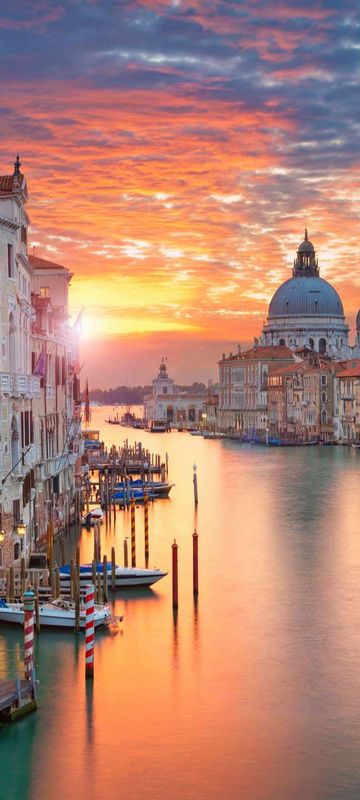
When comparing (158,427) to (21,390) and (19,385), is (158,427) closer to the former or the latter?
(21,390)

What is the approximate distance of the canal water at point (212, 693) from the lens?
13.5 metres

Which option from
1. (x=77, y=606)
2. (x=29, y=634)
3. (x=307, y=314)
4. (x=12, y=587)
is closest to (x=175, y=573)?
(x=77, y=606)

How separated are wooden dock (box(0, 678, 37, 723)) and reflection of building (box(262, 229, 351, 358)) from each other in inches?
4435

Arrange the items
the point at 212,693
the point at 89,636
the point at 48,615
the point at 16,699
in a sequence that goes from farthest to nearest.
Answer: the point at 48,615 → the point at 212,693 → the point at 89,636 → the point at 16,699

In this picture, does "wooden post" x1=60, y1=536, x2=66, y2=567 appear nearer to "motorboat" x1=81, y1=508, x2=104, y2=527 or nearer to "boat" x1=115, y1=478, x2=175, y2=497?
"motorboat" x1=81, y1=508, x2=104, y2=527

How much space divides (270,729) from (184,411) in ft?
449

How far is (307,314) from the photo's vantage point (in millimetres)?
128500

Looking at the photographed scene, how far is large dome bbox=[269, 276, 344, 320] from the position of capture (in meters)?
129

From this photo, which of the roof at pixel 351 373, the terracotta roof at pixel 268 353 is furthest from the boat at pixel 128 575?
the terracotta roof at pixel 268 353

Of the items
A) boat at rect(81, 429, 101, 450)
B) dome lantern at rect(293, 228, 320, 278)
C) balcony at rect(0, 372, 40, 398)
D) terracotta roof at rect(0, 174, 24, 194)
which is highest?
dome lantern at rect(293, 228, 320, 278)

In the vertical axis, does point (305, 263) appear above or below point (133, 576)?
above

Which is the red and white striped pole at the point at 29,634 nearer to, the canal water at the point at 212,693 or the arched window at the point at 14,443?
the canal water at the point at 212,693

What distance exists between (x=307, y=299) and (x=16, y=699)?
116 m

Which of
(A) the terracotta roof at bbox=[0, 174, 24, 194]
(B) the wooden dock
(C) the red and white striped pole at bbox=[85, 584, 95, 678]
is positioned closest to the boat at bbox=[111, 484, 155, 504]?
(A) the terracotta roof at bbox=[0, 174, 24, 194]
